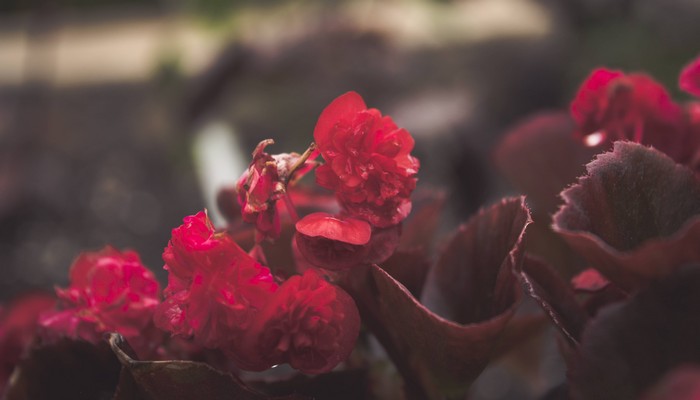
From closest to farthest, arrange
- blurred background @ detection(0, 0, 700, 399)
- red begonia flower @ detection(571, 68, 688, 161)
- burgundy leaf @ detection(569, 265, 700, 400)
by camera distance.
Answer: burgundy leaf @ detection(569, 265, 700, 400)
red begonia flower @ detection(571, 68, 688, 161)
blurred background @ detection(0, 0, 700, 399)

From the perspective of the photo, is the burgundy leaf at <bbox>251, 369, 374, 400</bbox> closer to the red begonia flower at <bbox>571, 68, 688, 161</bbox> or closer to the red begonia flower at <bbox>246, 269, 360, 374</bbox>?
the red begonia flower at <bbox>246, 269, 360, 374</bbox>

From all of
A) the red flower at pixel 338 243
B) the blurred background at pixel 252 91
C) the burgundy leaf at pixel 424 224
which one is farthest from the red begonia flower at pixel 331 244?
the blurred background at pixel 252 91

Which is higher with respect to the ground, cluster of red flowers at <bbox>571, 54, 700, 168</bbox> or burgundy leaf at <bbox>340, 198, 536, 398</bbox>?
cluster of red flowers at <bbox>571, 54, 700, 168</bbox>

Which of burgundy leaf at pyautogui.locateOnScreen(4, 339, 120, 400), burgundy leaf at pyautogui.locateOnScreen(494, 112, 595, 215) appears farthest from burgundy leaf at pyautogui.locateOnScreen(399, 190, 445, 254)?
burgundy leaf at pyautogui.locateOnScreen(4, 339, 120, 400)

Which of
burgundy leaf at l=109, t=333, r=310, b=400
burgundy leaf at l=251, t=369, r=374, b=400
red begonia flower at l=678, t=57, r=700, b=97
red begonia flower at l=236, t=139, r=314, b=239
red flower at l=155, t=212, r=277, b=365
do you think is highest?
red begonia flower at l=678, t=57, r=700, b=97

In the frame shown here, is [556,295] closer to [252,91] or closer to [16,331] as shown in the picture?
[16,331]

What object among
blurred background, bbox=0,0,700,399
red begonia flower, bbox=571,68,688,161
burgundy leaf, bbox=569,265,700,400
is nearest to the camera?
burgundy leaf, bbox=569,265,700,400

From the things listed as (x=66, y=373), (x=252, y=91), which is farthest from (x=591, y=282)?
(x=252, y=91)
